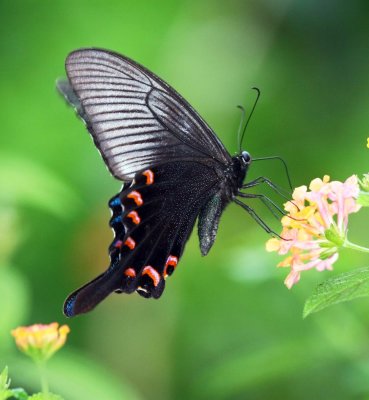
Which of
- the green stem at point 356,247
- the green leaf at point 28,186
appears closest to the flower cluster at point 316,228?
the green stem at point 356,247

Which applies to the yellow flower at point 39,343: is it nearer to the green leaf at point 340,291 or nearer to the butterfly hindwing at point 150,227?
the butterfly hindwing at point 150,227

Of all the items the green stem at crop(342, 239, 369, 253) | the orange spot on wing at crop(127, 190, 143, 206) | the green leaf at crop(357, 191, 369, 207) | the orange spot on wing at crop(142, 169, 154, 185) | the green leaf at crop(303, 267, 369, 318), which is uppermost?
the green leaf at crop(357, 191, 369, 207)

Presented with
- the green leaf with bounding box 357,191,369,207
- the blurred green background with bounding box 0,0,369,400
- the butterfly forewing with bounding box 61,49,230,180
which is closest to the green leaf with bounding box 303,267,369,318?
the green leaf with bounding box 357,191,369,207

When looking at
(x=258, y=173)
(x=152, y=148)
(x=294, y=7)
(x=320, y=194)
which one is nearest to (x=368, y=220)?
(x=258, y=173)

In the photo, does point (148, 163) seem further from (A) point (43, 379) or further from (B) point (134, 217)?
(A) point (43, 379)

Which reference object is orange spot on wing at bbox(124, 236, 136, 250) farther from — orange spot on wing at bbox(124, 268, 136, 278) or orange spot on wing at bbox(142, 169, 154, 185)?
orange spot on wing at bbox(142, 169, 154, 185)

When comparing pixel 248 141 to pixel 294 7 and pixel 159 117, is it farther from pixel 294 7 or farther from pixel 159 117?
pixel 159 117
